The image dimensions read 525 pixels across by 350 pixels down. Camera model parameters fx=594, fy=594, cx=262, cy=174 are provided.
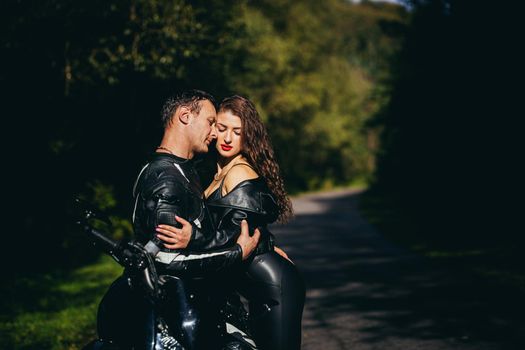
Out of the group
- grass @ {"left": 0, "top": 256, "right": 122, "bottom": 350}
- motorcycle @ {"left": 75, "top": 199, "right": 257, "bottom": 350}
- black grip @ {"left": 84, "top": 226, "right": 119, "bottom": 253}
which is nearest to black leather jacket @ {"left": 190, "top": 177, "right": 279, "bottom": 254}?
motorcycle @ {"left": 75, "top": 199, "right": 257, "bottom": 350}

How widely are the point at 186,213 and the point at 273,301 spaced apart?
0.78 metres

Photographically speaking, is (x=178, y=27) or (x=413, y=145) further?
(x=413, y=145)

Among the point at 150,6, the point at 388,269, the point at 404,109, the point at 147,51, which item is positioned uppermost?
the point at 150,6

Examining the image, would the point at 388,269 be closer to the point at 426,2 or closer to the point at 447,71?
the point at 447,71

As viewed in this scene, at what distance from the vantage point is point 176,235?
2.79 meters

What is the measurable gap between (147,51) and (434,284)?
6.94 meters

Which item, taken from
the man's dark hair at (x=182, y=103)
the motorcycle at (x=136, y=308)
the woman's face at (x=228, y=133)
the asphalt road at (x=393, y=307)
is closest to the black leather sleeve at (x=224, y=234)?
the motorcycle at (x=136, y=308)

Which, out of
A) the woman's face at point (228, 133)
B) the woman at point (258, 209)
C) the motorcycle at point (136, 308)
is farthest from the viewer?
the woman's face at point (228, 133)

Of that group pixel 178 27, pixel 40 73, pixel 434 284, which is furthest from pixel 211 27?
pixel 434 284

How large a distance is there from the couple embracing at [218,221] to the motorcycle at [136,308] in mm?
15

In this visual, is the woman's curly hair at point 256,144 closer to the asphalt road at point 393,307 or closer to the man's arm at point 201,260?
the man's arm at point 201,260

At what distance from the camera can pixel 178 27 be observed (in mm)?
11922

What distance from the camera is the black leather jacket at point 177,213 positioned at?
9.36 feet

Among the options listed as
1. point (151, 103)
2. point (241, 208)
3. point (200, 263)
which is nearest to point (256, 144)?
point (241, 208)
